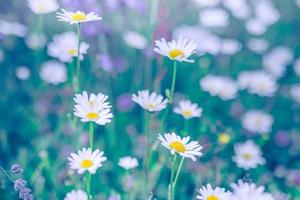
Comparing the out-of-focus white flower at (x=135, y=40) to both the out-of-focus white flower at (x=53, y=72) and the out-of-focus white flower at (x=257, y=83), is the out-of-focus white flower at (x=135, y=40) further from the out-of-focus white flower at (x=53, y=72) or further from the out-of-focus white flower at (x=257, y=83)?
the out-of-focus white flower at (x=257, y=83)

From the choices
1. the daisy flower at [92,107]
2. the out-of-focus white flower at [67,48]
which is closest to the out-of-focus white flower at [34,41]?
the out-of-focus white flower at [67,48]

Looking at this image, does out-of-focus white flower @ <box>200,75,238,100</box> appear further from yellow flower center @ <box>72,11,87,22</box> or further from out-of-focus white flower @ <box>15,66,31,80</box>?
yellow flower center @ <box>72,11,87,22</box>

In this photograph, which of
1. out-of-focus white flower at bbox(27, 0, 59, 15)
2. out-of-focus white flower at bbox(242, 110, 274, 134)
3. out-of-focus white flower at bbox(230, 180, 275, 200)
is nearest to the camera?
out-of-focus white flower at bbox(230, 180, 275, 200)

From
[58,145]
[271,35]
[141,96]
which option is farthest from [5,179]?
[271,35]

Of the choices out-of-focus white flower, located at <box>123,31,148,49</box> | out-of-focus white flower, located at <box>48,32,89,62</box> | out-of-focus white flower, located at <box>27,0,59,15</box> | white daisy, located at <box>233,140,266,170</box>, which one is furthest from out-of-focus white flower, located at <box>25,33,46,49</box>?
white daisy, located at <box>233,140,266,170</box>

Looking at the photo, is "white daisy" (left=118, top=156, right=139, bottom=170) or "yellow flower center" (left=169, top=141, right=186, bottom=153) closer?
"yellow flower center" (left=169, top=141, right=186, bottom=153)

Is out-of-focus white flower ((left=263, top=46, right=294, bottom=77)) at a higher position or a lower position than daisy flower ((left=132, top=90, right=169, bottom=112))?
lower

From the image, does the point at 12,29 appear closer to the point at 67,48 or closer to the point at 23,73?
the point at 23,73

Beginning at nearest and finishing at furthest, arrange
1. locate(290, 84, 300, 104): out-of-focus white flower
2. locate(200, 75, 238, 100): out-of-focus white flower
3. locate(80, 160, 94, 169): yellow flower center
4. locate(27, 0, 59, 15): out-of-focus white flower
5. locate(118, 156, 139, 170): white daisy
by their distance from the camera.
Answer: locate(80, 160, 94, 169): yellow flower center → locate(118, 156, 139, 170): white daisy → locate(27, 0, 59, 15): out-of-focus white flower → locate(200, 75, 238, 100): out-of-focus white flower → locate(290, 84, 300, 104): out-of-focus white flower
